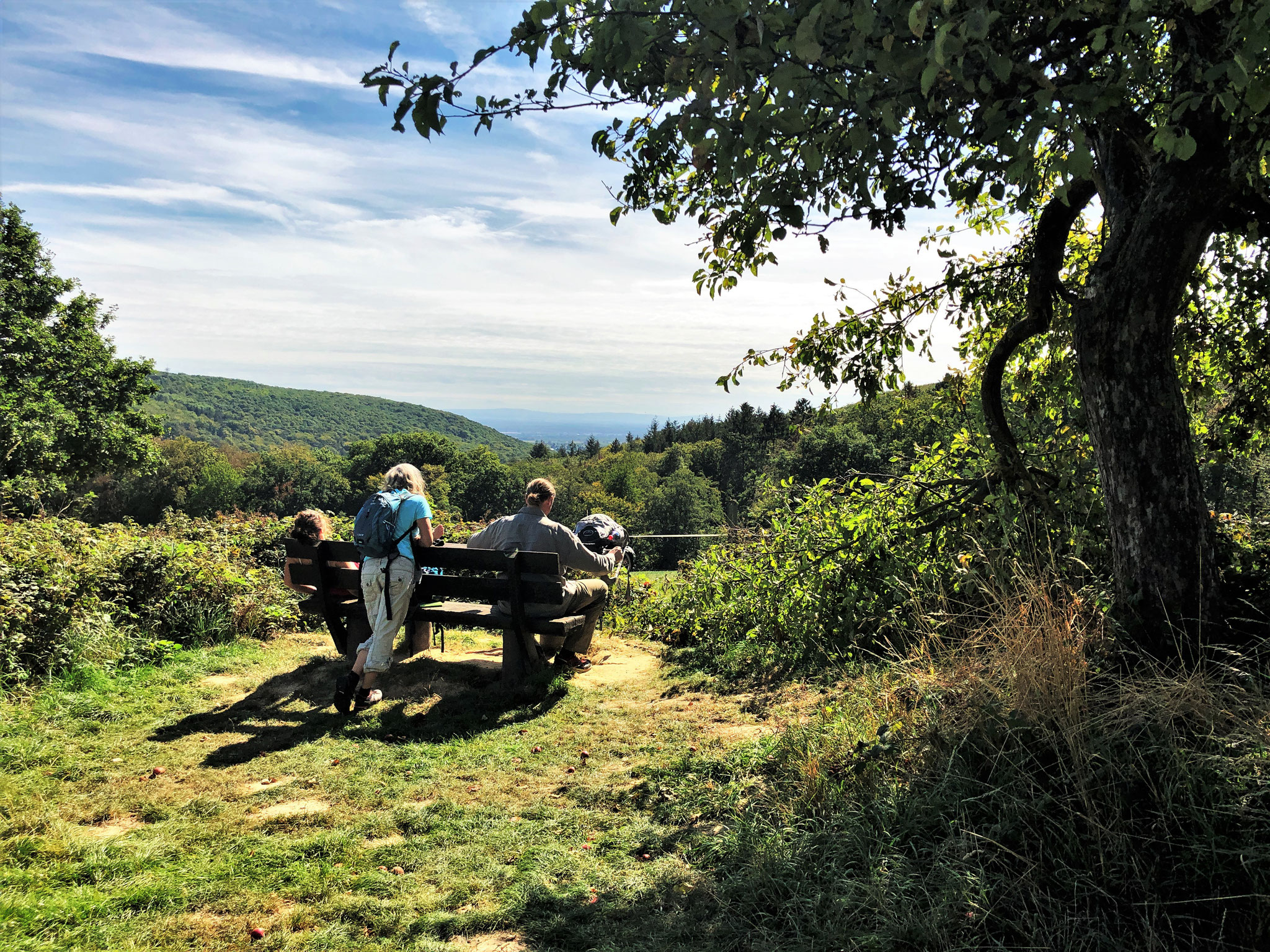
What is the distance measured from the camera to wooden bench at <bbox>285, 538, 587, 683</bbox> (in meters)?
5.36

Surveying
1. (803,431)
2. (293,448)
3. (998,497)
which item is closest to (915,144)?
(998,497)

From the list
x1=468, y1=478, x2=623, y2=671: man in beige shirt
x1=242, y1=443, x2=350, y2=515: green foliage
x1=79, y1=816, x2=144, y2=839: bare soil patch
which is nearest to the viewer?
x1=79, y1=816, x2=144, y2=839: bare soil patch

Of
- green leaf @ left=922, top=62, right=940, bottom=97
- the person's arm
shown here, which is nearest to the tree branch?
green leaf @ left=922, top=62, right=940, bottom=97

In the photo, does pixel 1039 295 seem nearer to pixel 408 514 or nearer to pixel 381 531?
pixel 408 514

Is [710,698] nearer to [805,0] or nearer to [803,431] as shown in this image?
[803,431]

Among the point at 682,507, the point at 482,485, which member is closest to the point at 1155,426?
the point at 682,507

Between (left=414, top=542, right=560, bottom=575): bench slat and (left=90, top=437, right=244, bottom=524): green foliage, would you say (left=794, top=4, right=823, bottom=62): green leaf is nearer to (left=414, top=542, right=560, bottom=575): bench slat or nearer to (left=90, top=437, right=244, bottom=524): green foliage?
(left=414, top=542, right=560, bottom=575): bench slat

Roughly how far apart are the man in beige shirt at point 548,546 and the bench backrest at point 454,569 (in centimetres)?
11

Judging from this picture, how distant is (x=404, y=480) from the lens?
18.3ft

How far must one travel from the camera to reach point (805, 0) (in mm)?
2393

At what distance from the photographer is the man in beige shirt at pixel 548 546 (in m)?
5.70

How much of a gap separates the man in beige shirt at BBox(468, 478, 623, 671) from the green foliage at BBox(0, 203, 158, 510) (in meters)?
28.8

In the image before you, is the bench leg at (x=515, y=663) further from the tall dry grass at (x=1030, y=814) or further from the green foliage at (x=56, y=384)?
the green foliage at (x=56, y=384)

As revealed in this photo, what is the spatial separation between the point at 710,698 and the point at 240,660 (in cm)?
386
